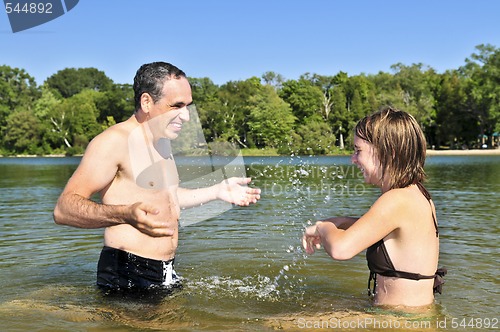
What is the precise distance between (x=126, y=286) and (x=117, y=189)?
3.31 feet

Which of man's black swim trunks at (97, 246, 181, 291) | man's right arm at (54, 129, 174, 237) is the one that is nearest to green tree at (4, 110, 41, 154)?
man's black swim trunks at (97, 246, 181, 291)

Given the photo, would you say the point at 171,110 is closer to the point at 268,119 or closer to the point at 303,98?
the point at 268,119

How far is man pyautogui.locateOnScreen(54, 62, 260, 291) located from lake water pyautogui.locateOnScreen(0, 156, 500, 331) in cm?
34

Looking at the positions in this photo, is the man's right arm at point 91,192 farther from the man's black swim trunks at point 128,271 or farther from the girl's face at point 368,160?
the girl's face at point 368,160

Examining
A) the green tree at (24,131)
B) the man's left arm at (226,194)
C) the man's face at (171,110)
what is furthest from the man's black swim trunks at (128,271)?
the green tree at (24,131)

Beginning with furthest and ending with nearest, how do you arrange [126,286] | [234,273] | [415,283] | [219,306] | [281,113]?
[281,113] < [234,273] < [219,306] < [126,286] < [415,283]

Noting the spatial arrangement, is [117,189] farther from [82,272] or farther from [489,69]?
[489,69]

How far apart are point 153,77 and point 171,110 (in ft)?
1.15

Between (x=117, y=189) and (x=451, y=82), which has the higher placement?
(x=451, y=82)

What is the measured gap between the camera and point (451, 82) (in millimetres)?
93500

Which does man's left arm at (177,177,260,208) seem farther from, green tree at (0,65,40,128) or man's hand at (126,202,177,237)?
green tree at (0,65,40,128)

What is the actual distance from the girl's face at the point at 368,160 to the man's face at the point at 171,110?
1706mm

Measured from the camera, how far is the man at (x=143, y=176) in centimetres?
466

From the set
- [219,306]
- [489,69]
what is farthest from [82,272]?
[489,69]
